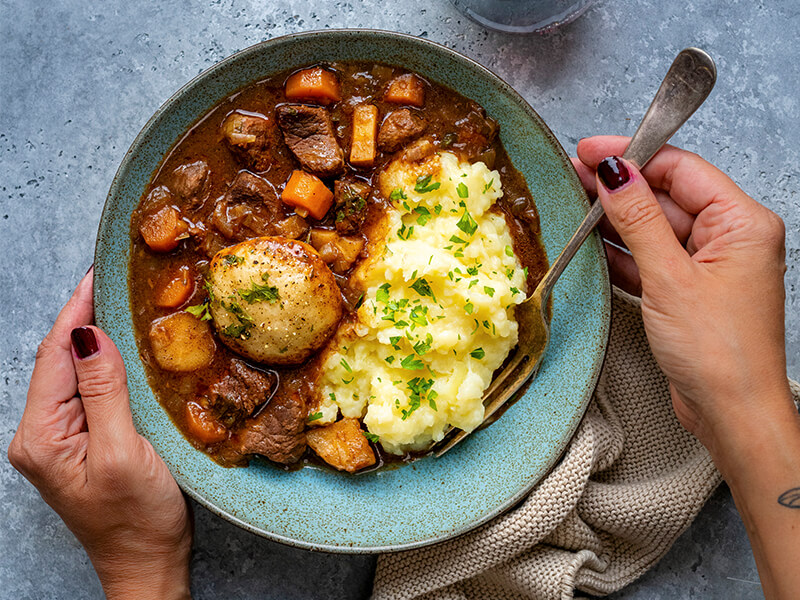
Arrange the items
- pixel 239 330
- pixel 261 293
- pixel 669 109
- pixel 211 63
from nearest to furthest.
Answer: pixel 669 109
pixel 261 293
pixel 239 330
pixel 211 63

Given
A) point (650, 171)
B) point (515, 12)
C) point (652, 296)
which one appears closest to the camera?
point (652, 296)

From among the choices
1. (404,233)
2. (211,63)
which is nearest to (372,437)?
(404,233)

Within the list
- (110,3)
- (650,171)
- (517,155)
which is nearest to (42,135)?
(110,3)

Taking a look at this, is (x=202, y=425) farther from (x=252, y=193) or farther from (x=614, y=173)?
(x=614, y=173)

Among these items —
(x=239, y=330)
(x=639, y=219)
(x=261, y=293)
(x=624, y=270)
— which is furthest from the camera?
(x=624, y=270)

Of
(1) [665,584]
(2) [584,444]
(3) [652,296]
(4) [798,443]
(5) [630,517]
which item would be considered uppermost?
(3) [652,296]

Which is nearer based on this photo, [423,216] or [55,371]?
[55,371]

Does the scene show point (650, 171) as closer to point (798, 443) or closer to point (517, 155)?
point (517, 155)

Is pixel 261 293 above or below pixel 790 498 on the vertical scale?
above
